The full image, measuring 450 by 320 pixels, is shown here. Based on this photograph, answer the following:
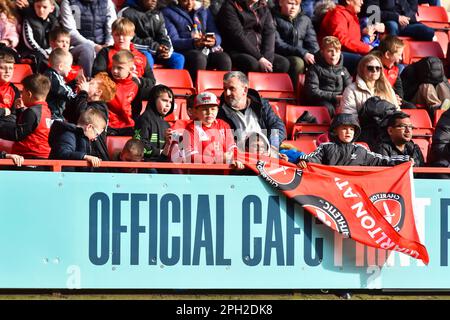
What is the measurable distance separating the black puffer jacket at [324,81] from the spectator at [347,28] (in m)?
0.93

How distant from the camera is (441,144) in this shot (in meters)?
9.38

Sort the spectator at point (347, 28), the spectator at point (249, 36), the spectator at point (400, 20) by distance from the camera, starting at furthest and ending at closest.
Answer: the spectator at point (400, 20)
the spectator at point (347, 28)
the spectator at point (249, 36)

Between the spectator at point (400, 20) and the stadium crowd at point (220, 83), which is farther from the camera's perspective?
the spectator at point (400, 20)

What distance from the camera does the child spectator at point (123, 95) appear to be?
9.77 meters

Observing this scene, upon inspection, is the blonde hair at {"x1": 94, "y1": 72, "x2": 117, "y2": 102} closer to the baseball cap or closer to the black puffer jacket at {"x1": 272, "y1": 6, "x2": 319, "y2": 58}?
the baseball cap

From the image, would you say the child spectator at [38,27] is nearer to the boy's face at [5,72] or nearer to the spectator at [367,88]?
the boy's face at [5,72]

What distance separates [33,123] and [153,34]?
3169mm

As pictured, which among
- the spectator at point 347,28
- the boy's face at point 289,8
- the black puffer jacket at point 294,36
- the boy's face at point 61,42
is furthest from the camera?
the spectator at point 347,28

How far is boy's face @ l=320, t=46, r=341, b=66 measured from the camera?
1097cm

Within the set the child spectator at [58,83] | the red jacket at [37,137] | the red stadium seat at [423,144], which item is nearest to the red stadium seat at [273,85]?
the red stadium seat at [423,144]

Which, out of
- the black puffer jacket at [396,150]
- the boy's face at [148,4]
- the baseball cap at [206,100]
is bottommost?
the black puffer jacket at [396,150]

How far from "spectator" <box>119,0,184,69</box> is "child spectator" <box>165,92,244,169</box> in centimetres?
267

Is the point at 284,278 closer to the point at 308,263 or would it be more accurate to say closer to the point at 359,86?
the point at 308,263

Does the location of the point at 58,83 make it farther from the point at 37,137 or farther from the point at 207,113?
the point at 207,113
